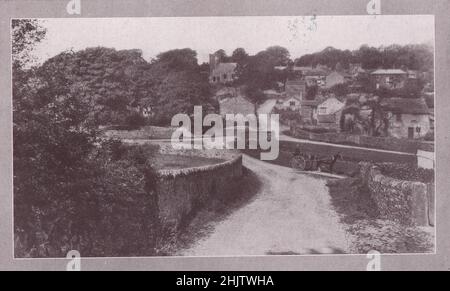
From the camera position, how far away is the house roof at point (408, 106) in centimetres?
748

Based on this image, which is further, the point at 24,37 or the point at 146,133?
the point at 146,133

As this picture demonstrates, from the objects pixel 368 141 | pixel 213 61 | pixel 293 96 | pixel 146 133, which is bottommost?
pixel 368 141

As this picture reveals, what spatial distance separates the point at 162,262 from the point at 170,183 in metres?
1.27

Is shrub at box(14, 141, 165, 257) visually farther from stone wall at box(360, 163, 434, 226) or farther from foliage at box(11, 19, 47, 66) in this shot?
stone wall at box(360, 163, 434, 226)

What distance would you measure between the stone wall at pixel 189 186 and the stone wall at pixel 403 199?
236cm

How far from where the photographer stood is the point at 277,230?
7.44 metres

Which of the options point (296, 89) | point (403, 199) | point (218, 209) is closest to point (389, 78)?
point (296, 89)

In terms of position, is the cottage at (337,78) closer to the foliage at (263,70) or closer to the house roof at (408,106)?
the foliage at (263,70)

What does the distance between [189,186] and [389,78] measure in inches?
148

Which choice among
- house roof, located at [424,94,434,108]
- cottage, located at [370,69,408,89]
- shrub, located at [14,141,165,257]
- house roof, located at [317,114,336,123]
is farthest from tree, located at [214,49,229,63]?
house roof, located at [424,94,434,108]

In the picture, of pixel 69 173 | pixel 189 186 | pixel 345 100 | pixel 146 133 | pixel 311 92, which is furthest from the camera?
pixel 311 92

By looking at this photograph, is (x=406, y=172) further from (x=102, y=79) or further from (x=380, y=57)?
(x=102, y=79)

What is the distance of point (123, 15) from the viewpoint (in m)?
7.43

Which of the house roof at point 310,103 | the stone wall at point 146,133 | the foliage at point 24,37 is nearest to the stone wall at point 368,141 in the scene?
the house roof at point 310,103
